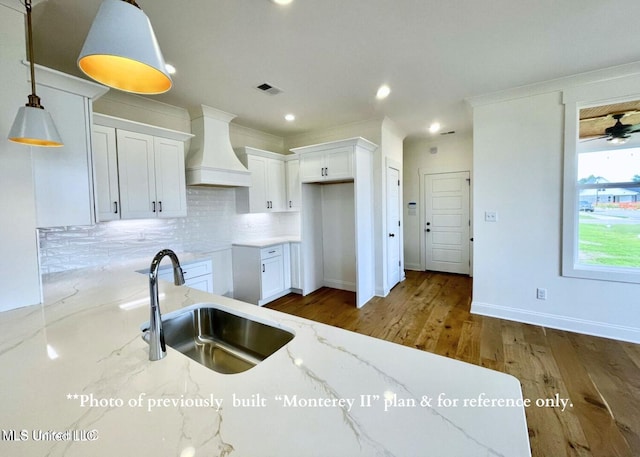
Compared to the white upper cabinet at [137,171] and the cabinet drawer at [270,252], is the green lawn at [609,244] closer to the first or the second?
the cabinet drawer at [270,252]

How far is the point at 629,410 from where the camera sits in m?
1.87

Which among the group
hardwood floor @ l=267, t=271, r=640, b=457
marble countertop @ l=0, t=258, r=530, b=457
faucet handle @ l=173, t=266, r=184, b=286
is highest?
faucet handle @ l=173, t=266, r=184, b=286

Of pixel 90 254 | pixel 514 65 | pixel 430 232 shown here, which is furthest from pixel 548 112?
pixel 90 254

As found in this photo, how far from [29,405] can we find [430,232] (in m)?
6.00

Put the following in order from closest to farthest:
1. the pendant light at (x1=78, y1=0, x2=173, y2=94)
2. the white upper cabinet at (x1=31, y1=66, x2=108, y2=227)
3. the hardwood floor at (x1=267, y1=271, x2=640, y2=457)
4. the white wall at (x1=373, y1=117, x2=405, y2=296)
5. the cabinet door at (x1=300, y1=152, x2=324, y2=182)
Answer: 1. the pendant light at (x1=78, y1=0, x2=173, y2=94)
2. the hardwood floor at (x1=267, y1=271, x2=640, y2=457)
3. the white upper cabinet at (x1=31, y1=66, x2=108, y2=227)
4. the cabinet door at (x1=300, y1=152, x2=324, y2=182)
5. the white wall at (x1=373, y1=117, x2=405, y2=296)

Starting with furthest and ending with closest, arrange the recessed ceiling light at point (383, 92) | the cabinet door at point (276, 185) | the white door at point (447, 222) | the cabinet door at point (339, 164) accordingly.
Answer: the white door at point (447, 222)
the cabinet door at point (276, 185)
the cabinet door at point (339, 164)
the recessed ceiling light at point (383, 92)

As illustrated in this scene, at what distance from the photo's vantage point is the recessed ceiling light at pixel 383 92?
308cm

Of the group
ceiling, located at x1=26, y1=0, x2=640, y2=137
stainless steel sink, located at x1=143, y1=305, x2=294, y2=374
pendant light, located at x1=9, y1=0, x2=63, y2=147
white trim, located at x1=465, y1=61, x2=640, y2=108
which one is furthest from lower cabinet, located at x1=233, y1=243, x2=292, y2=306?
white trim, located at x1=465, y1=61, x2=640, y2=108

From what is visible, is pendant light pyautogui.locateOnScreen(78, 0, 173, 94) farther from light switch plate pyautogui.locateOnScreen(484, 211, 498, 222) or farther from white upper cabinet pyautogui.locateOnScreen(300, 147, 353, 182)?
light switch plate pyautogui.locateOnScreen(484, 211, 498, 222)

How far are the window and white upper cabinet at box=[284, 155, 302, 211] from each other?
11.3 feet

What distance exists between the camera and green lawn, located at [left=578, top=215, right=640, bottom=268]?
2.84 m

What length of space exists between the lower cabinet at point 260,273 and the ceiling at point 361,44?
2.04 metres

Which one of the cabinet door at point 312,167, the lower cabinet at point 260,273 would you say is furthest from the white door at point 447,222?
the lower cabinet at point 260,273

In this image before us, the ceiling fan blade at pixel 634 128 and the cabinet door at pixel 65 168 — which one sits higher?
the ceiling fan blade at pixel 634 128
